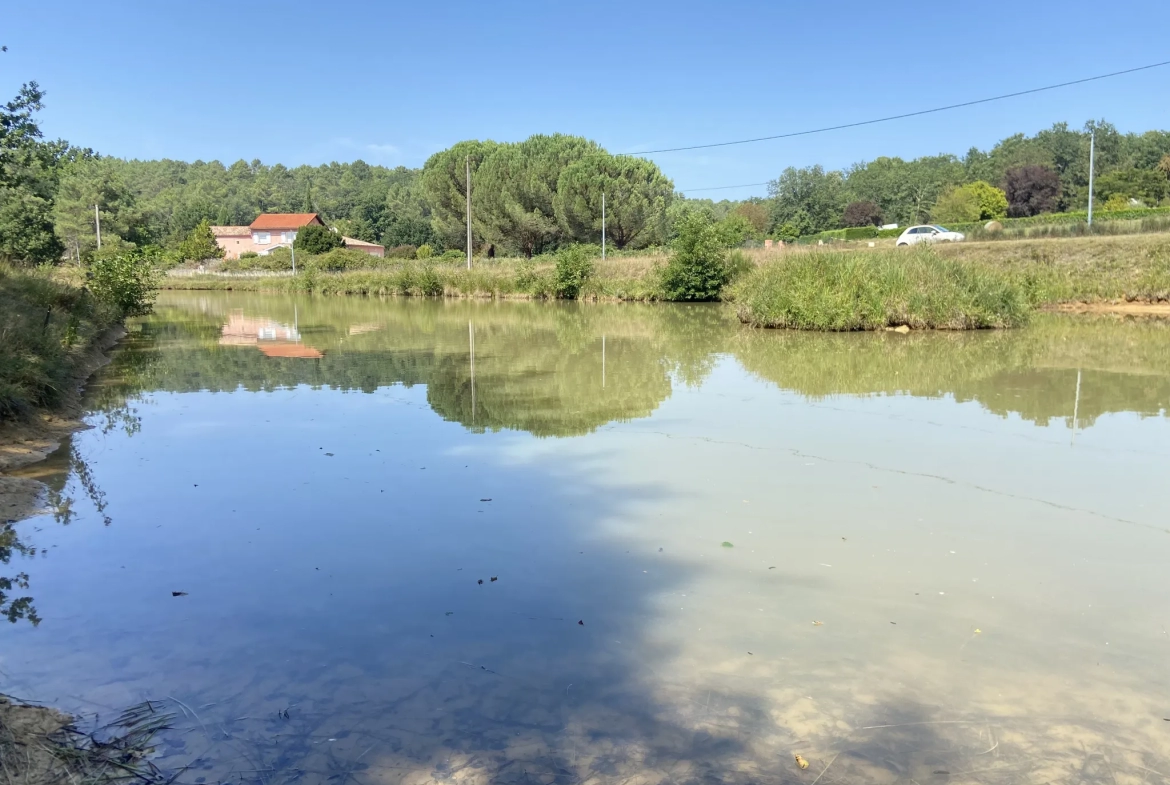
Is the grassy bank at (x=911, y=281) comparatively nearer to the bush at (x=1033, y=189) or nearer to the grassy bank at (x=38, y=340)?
the grassy bank at (x=38, y=340)

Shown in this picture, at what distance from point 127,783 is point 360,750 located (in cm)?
80

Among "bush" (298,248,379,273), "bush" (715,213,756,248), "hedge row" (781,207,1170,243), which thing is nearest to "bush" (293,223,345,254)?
"bush" (298,248,379,273)

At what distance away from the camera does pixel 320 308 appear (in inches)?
1451

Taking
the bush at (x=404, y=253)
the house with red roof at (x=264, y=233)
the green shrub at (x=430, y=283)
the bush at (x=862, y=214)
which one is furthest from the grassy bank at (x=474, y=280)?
the bush at (x=862, y=214)

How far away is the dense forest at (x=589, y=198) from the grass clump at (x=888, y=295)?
1344 centimetres

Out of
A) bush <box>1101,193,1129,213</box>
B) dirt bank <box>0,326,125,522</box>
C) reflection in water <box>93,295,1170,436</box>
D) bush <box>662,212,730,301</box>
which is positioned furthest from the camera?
bush <box>1101,193,1129,213</box>

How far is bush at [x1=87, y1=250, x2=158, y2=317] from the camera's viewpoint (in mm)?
22156

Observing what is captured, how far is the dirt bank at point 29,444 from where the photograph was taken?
6.37 metres

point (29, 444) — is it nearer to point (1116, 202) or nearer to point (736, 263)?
point (736, 263)

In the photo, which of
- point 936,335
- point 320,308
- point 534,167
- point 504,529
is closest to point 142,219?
point 534,167

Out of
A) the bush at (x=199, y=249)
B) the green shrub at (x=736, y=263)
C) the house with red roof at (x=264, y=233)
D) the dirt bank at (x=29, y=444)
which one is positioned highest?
the house with red roof at (x=264, y=233)

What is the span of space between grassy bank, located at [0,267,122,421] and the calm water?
2.32ft

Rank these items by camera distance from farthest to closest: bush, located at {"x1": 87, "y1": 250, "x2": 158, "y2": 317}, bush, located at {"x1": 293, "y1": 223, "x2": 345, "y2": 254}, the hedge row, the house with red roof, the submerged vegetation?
1. the house with red roof
2. bush, located at {"x1": 293, "y1": 223, "x2": 345, "y2": 254}
3. the hedge row
4. bush, located at {"x1": 87, "y1": 250, "x2": 158, "y2": 317}
5. the submerged vegetation

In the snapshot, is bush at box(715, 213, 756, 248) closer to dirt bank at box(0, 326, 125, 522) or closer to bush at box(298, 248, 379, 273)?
dirt bank at box(0, 326, 125, 522)
